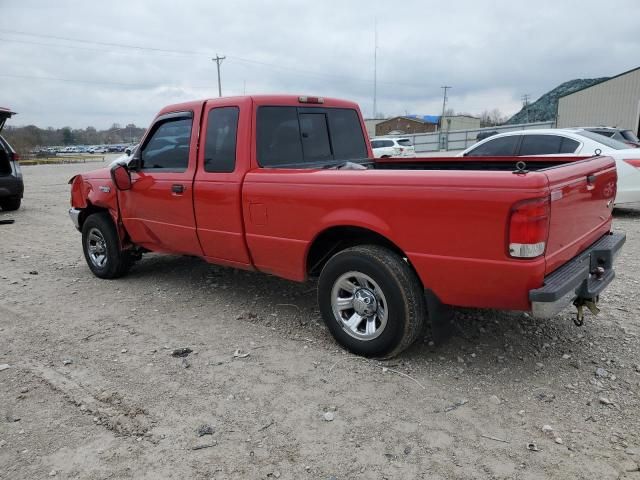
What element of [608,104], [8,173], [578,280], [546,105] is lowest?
[578,280]

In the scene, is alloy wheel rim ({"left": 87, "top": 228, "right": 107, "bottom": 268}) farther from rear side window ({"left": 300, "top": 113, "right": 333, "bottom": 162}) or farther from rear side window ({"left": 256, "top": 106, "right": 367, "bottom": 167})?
rear side window ({"left": 300, "top": 113, "right": 333, "bottom": 162})

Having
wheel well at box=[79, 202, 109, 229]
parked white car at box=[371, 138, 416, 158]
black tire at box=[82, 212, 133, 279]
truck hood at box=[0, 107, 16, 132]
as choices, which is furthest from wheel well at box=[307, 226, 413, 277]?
parked white car at box=[371, 138, 416, 158]

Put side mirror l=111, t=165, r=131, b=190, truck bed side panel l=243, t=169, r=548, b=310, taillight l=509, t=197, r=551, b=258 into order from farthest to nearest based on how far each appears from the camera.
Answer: side mirror l=111, t=165, r=131, b=190 < truck bed side panel l=243, t=169, r=548, b=310 < taillight l=509, t=197, r=551, b=258

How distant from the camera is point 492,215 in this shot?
2881 mm

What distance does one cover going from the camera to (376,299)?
358 centimetres

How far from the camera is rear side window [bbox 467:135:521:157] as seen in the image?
29.5ft

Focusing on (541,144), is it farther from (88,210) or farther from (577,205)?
(88,210)

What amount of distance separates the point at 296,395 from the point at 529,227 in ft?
5.75

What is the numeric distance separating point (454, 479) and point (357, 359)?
134cm

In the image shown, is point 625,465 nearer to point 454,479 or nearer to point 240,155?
point 454,479

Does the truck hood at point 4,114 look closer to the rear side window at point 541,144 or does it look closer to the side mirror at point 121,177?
the side mirror at point 121,177

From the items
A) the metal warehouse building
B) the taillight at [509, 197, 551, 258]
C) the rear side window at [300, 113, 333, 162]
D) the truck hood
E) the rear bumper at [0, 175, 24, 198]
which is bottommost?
the rear bumper at [0, 175, 24, 198]

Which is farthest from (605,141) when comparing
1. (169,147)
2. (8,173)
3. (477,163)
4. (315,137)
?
(8,173)

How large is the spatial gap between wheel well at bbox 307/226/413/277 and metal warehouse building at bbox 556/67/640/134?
88.9ft
